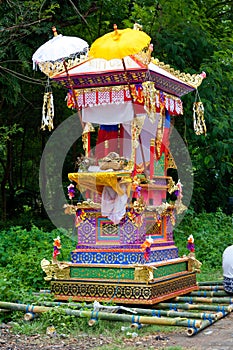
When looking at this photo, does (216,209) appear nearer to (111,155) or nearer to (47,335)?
(111,155)

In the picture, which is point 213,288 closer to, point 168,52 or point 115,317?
point 115,317

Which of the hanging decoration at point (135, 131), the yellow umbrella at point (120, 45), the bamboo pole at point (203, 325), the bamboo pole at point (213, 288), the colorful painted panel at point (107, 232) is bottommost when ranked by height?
the bamboo pole at point (203, 325)

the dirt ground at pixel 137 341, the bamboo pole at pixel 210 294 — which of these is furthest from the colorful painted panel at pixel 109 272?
the dirt ground at pixel 137 341

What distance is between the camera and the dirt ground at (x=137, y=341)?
5.27 meters

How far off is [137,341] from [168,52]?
792 cm

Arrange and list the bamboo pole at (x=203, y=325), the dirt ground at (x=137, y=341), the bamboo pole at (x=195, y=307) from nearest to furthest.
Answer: the dirt ground at (x=137, y=341)
the bamboo pole at (x=203, y=325)
the bamboo pole at (x=195, y=307)

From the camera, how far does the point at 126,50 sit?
20.4ft

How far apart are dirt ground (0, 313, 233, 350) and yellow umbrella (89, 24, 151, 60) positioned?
2929 millimetres

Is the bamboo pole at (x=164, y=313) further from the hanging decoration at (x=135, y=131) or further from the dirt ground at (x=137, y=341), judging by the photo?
the hanging decoration at (x=135, y=131)

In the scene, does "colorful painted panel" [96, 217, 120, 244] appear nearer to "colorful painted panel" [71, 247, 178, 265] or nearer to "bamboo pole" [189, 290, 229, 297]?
"colorful painted panel" [71, 247, 178, 265]

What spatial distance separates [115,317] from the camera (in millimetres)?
5887

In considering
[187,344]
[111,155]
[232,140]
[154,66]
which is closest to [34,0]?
[154,66]

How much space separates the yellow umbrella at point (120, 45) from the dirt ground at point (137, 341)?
293cm

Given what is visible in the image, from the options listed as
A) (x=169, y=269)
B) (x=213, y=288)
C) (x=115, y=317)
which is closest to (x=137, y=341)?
(x=115, y=317)
